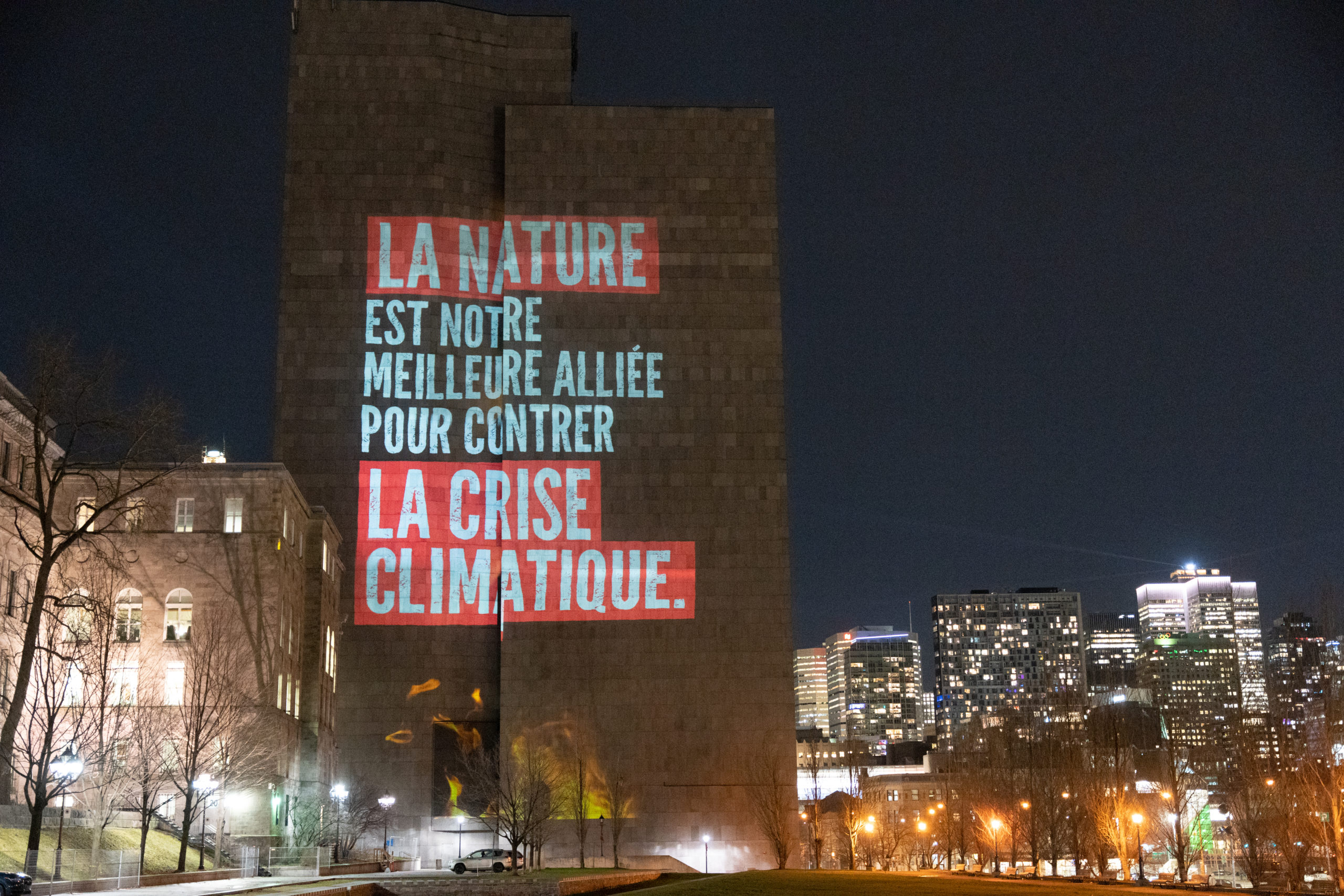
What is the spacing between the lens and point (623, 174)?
307 feet

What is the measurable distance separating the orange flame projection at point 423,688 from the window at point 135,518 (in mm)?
24870

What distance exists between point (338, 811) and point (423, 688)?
12.7 metres

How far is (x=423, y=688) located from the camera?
3435 inches

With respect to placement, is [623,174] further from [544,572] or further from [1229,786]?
[1229,786]

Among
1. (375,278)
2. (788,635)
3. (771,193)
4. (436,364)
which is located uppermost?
(771,193)

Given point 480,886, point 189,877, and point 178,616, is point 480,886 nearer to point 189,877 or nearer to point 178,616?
point 189,877

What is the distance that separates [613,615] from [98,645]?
39127 mm

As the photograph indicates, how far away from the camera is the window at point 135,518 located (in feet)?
214

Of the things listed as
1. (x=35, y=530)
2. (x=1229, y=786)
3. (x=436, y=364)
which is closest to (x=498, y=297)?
(x=436, y=364)

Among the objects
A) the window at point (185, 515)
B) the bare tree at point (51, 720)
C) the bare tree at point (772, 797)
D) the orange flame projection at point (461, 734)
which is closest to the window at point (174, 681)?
the bare tree at point (51, 720)

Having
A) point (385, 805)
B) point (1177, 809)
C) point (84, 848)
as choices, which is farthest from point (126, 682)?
point (1177, 809)

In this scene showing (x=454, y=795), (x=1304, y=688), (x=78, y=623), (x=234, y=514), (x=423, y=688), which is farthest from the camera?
(x=423, y=688)

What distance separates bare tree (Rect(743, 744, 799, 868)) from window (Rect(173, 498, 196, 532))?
3782cm

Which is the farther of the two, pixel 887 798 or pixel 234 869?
pixel 887 798
